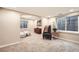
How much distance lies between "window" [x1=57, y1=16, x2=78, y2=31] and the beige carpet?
1.64ft

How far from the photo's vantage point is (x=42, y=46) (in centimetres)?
307

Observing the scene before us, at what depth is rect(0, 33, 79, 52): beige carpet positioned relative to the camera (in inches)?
118

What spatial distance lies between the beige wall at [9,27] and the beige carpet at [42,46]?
27 centimetres

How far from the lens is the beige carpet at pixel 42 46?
2.99 meters

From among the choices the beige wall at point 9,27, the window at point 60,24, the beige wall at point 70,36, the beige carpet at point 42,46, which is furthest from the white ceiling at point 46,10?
the beige carpet at point 42,46

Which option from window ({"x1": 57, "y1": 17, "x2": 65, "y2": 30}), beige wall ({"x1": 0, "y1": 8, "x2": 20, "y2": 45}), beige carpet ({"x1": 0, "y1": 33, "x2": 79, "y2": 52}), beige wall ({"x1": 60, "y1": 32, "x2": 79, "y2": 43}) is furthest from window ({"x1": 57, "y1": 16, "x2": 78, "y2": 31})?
beige wall ({"x1": 0, "y1": 8, "x2": 20, "y2": 45})

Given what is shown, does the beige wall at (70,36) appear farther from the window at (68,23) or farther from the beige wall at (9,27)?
the beige wall at (9,27)

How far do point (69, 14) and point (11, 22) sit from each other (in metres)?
2.07

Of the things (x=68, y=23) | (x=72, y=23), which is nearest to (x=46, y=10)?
(x=68, y=23)

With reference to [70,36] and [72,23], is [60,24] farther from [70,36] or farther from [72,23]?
[70,36]

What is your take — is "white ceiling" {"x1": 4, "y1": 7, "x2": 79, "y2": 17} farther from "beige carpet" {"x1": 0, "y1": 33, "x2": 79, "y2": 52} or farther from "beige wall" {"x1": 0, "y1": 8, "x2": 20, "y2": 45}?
"beige carpet" {"x1": 0, "y1": 33, "x2": 79, "y2": 52}
